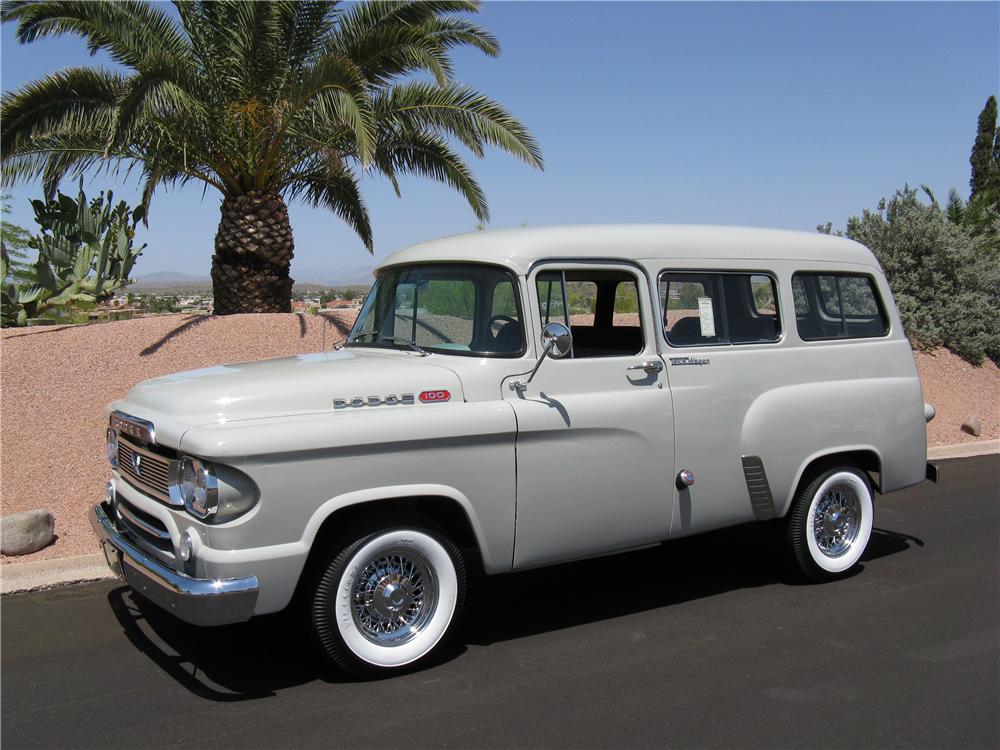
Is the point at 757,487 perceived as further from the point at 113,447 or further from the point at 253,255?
the point at 253,255

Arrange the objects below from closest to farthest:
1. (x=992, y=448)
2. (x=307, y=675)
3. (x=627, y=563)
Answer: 1. (x=307, y=675)
2. (x=627, y=563)
3. (x=992, y=448)

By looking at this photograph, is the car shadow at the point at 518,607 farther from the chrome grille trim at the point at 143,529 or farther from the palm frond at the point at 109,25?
the palm frond at the point at 109,25

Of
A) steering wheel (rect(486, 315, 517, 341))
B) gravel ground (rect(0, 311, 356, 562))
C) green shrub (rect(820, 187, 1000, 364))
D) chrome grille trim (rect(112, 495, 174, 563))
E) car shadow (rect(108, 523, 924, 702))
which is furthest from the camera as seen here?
green shrub (rect(820, 187, 1000, 364))

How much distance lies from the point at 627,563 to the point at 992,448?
7447mm

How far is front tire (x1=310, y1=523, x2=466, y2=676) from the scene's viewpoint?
448 centimetres

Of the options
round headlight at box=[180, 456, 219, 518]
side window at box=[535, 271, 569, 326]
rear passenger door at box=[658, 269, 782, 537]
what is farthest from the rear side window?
round headlight at box=[180, 456, 219, 518]

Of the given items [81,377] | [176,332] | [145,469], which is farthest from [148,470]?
[176,332]

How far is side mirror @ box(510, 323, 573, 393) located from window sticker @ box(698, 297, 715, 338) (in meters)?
1.20

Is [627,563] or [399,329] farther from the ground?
[399,329]

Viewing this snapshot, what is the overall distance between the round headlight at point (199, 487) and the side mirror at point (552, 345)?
1.66 meters

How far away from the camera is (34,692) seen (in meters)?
4.47

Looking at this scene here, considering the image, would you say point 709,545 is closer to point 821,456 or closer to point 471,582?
point 821,456

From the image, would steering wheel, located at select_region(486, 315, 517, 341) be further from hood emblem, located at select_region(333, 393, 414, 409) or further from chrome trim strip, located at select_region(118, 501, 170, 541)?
chrome trim strip, located at select_region(118, 501, 170, 541)

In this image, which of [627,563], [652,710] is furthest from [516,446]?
[627,563]
